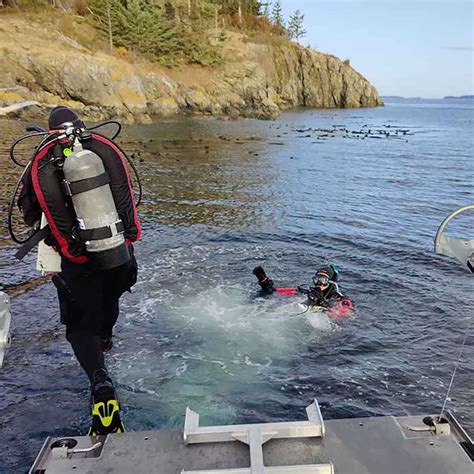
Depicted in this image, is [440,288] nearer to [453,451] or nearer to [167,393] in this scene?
[167,393]

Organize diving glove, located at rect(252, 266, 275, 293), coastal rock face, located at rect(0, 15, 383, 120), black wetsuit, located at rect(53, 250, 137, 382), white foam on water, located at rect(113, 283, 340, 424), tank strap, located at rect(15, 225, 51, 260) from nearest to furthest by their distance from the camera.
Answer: tank strap, located at rect(15, 225, 51, 260) → black wetsuit, located at rect(53, 250, 137, 382) → white foam on water, located at rect(113, 283, 340, 424) → diving glove, located at rect(252, 266, 275, 293) → coastal rock face, located at rect(0, 15, 383, 120)

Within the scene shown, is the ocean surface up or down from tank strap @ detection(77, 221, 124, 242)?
down

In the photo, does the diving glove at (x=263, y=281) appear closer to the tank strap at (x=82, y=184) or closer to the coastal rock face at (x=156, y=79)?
the tank strap at (x=82, y=184)

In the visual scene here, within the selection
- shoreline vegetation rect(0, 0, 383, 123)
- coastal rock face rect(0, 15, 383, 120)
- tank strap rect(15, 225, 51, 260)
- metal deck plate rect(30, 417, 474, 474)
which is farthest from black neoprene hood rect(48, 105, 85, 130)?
coastal rock face rect(0, 15, 383, 120)

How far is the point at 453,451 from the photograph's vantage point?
284 centimetres

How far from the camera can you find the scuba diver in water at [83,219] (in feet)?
13.1

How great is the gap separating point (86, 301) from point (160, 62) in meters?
69.9

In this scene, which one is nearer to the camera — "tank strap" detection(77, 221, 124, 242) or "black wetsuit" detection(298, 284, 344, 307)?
"tank strap" detection(77, 221, 124, 242)

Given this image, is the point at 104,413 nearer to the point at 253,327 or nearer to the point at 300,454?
the point at 300,454

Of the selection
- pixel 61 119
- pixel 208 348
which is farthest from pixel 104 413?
pixel 208 348

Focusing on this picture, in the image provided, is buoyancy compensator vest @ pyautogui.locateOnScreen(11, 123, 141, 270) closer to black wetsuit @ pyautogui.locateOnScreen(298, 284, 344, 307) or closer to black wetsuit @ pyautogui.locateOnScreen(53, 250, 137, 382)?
black wetsuit @ pyautogui.locateOnScreen(53, 250, 137, 382)

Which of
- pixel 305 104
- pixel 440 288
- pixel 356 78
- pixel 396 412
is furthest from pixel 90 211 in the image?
pixel 356 78

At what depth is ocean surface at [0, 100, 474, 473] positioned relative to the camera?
18.0ft

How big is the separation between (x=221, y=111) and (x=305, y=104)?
137ft
